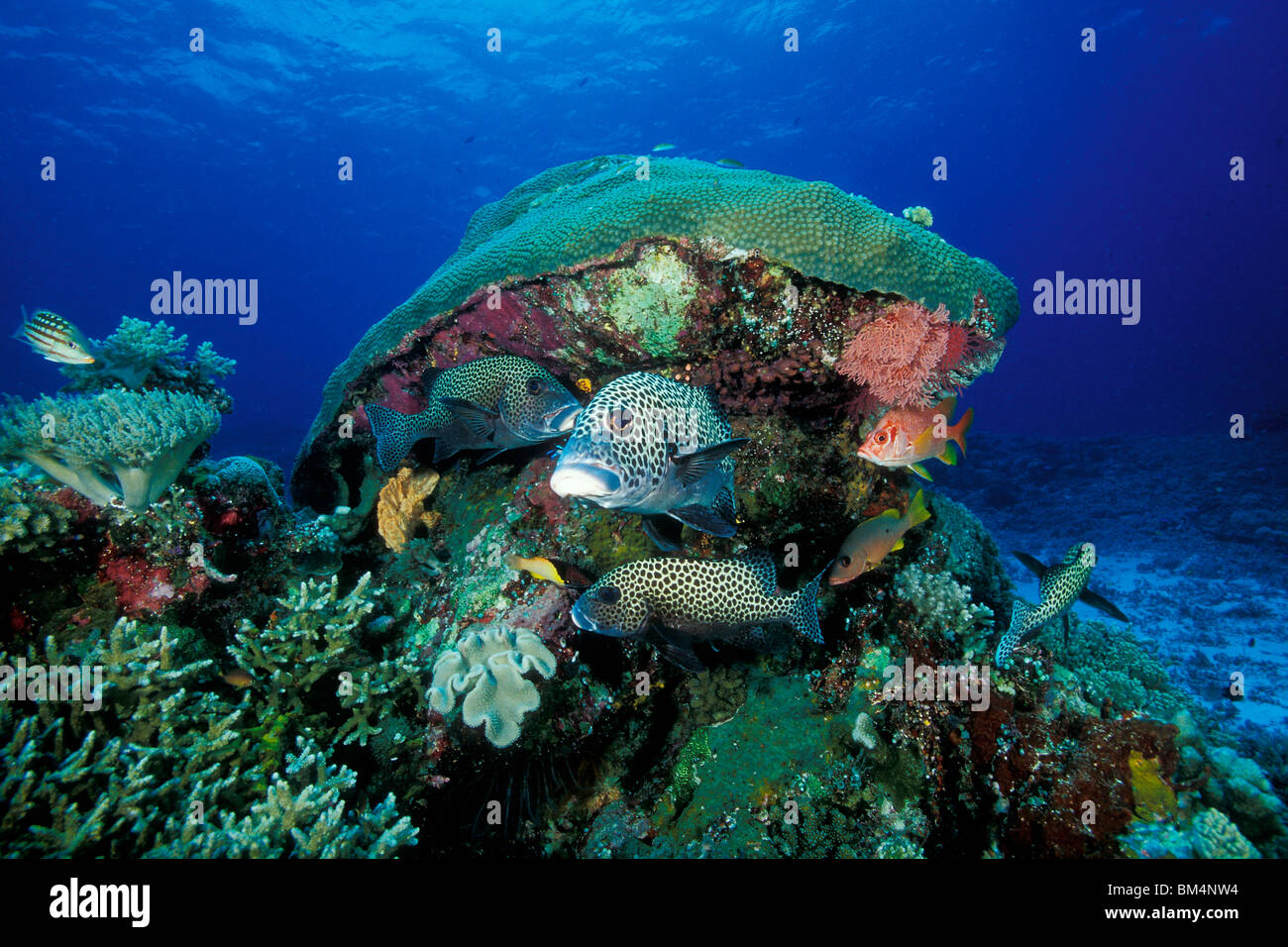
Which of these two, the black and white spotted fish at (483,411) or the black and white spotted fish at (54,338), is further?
the black and white spotted fish at (54,338)

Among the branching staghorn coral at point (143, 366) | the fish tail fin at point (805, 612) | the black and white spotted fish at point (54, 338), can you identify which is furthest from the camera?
the branching staghorn coral at point (143, 366)

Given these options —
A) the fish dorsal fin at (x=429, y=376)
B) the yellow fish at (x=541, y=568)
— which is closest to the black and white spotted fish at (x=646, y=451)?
the yellow fish at (x=541, y=568)

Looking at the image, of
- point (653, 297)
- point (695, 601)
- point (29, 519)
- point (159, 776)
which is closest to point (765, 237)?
point (653, 297)

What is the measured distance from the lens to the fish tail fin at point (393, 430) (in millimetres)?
4727

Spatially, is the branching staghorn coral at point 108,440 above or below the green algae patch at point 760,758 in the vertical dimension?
above

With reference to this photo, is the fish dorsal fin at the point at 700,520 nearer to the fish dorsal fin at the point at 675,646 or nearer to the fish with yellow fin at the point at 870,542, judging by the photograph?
the fish dorsal fin at the point at 675,646

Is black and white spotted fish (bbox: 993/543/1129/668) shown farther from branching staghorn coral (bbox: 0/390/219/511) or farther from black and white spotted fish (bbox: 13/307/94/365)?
black and white spotted fish (bbox: 13/307/94/365)

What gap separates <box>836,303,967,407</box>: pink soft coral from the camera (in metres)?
4.01

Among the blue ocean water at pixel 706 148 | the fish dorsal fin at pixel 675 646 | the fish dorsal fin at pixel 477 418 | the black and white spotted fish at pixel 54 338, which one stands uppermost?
the blue ocean water at pixel 706 148

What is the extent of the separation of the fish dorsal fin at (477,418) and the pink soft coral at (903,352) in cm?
293

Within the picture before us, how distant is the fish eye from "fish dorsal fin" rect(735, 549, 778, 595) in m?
1.56

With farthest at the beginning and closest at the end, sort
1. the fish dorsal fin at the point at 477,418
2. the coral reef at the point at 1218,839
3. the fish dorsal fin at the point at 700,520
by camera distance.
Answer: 1. the fish dorsal fin at the point at 477,418
2. the coral reef at the point at 1218,839
3. the fish dorsal fin at the point at 700,520

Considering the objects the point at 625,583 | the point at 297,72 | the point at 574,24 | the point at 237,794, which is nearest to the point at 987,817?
the point at 625,583
